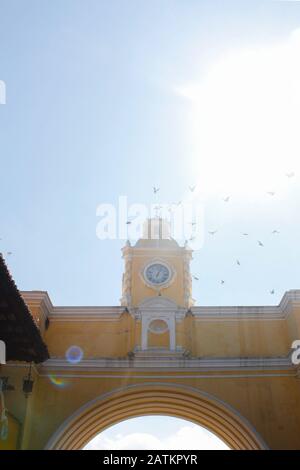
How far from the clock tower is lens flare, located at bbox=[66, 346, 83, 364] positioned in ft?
5.54

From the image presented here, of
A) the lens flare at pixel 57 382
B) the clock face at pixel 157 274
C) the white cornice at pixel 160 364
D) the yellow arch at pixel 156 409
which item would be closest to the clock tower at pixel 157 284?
the clock face at pixel 157 274

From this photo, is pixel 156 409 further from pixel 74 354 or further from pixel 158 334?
pixel 74 354

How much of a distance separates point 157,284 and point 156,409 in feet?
12.0

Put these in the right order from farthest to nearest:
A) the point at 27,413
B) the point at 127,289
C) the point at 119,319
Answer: the point at 127,289 < the point at 119,319 < the point at 27,413

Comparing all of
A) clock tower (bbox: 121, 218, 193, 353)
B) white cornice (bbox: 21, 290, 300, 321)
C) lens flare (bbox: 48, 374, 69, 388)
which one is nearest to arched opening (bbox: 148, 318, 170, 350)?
clock tower (bbox: 121, 218, 193, 353)

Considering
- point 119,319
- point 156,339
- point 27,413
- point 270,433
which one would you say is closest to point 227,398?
point 270,433

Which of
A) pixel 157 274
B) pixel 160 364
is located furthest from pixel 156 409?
pixel 157 274

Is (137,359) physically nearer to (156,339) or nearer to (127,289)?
(156,339)

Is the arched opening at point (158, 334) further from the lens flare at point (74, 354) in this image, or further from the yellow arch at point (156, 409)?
the lens flare at point (74, 354)

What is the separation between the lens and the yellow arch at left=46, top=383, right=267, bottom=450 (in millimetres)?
13305

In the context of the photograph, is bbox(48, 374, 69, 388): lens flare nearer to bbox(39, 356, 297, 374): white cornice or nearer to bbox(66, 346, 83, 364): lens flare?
bbox(39, 356, 297, 374): white cornice

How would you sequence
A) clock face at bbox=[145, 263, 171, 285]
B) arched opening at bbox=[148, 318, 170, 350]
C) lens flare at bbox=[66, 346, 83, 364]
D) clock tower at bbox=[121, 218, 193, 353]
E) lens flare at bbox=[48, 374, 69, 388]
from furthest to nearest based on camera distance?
1. clock face at bbox=[145, 263, 171, 285]
2. clock tower at bbox=[121, 218, 193, 353]
3. arched opening at bbox=[148, 318, 170, 350]
4. lens flare at bbox=[66, 346, 83, 364]
5. lens flare at bbox=[48, 374, 69, 388]

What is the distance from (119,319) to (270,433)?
499 cm
